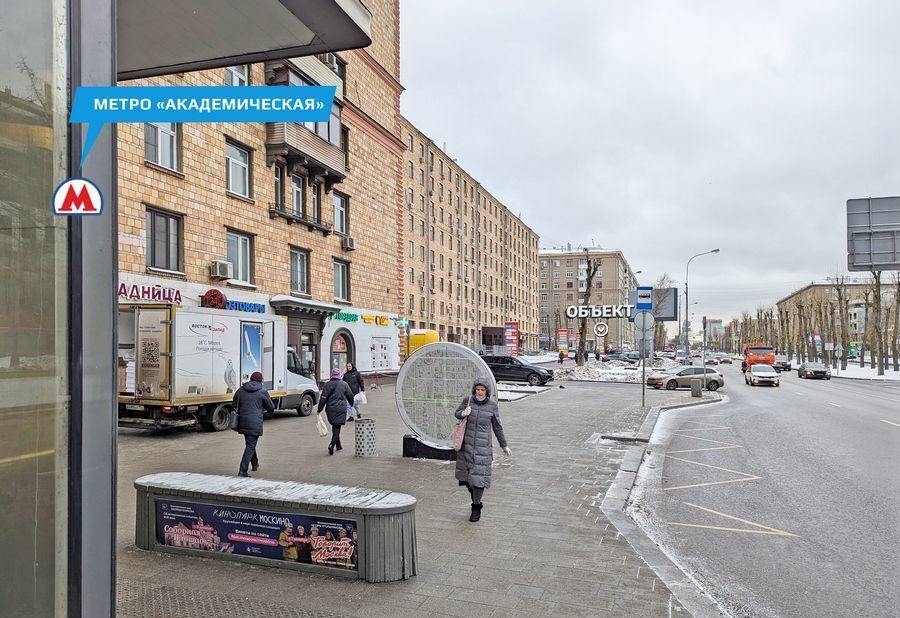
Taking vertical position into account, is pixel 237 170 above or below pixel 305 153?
below

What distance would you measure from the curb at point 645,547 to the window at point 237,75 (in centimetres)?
1743

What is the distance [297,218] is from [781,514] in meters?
20.8

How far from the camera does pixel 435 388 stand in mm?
11289

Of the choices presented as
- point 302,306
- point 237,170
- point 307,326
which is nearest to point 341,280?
A: point 307,326

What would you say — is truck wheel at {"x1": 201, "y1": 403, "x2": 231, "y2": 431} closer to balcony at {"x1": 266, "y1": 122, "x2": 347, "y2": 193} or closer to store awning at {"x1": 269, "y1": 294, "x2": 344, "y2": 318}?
store awning at {"x1": 269, "y1": 294, "x2": 344, "y2": 318}

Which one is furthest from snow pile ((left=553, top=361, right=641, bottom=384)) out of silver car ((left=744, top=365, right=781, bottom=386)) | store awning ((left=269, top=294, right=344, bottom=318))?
store awning ((left=269, top=294, right=344, bottom=318))

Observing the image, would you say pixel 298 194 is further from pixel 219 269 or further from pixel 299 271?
pixel 219 269

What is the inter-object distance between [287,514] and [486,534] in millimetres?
2279

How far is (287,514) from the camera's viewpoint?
223 inches

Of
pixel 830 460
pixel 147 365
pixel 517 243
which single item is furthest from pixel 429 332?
pixel 517 243

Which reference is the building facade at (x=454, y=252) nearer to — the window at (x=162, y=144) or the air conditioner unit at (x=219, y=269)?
the air conditioner unit at (x=219, y=269)

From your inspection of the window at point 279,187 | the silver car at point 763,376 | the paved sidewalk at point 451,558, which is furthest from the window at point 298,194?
the silver car at point 763,376

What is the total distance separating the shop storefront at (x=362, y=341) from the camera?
27.8 meters

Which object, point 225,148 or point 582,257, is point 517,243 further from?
point 225,148
